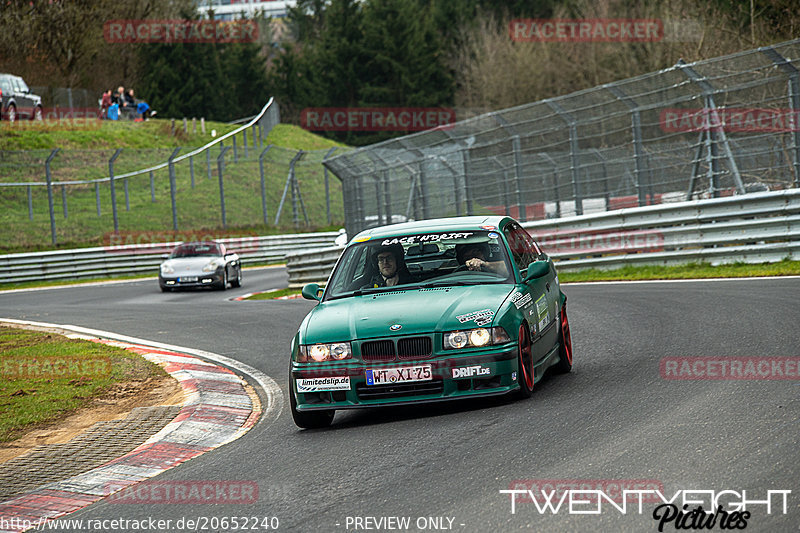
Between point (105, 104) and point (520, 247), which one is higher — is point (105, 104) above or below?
above

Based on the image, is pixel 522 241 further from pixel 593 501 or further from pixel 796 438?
pixel 593 501

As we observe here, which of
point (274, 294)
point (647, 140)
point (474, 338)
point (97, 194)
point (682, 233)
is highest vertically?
point (97, 194)

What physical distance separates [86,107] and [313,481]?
54812mm

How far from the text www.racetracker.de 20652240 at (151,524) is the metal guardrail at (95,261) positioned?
27029 millimetres

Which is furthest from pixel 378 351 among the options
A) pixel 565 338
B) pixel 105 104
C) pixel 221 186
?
pixel 105 104

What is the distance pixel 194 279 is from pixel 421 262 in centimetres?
1698

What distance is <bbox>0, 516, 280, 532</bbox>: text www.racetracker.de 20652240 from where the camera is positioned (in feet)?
16.2

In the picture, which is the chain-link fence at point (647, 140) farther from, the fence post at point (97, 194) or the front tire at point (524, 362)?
the fence post at point (97, 194)

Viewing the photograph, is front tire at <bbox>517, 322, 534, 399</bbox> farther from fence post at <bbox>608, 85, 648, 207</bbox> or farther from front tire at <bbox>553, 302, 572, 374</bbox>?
fence post at <bbox>608, 85, 648, 207</bbox>

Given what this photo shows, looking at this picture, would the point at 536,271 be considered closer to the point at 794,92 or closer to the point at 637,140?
the point at 794,92

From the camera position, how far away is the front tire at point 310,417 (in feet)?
23.8

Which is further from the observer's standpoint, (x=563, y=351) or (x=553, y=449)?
(x=563, y=351)

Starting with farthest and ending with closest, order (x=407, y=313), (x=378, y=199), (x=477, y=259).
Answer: (x=378, y=199)
(x=477, y=259)
(x=407, y=313)

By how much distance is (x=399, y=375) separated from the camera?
22.7 feet
